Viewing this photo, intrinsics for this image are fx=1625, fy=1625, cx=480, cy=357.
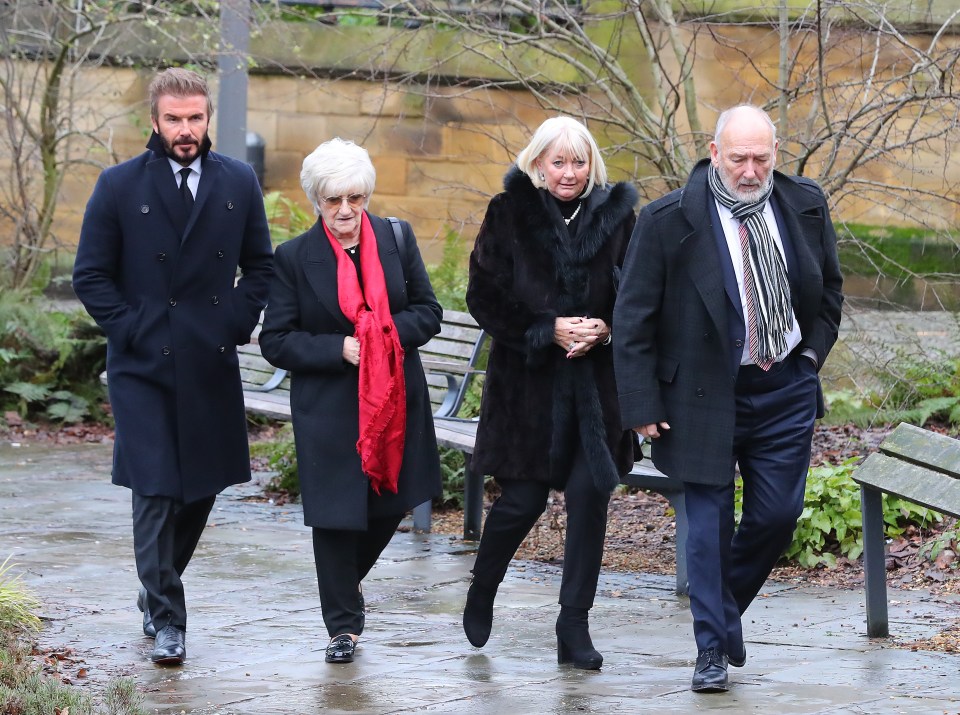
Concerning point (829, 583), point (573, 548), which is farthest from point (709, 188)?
point (829, 583)

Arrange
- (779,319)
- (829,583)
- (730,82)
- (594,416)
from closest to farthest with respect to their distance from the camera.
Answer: (779,319), (594,416), (829,583), (730,82)

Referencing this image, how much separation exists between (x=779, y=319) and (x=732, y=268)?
8.7 inches

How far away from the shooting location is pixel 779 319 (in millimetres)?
5129

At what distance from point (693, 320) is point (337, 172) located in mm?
1338

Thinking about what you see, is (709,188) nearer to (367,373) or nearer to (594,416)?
(594,416)

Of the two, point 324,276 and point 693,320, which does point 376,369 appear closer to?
point 324,276

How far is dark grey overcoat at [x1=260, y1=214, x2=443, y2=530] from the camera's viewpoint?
562 centimetres

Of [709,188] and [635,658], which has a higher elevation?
[709,188]

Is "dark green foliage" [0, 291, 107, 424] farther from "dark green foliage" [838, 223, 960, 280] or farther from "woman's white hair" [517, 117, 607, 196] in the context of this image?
"woman's white hair" [517, 117, 607, 196]

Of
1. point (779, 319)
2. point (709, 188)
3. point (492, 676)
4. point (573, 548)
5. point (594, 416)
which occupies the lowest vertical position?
point (492, 676)

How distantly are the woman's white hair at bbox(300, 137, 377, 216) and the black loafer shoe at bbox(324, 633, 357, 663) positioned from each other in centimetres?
152

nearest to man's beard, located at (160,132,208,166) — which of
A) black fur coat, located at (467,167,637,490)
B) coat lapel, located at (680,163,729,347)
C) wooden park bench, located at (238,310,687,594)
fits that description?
black fur coat, located at (467,167,637,490)

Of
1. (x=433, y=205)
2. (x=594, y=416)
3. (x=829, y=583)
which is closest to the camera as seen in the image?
(x=594, y=416)

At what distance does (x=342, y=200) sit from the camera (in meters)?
5.67
